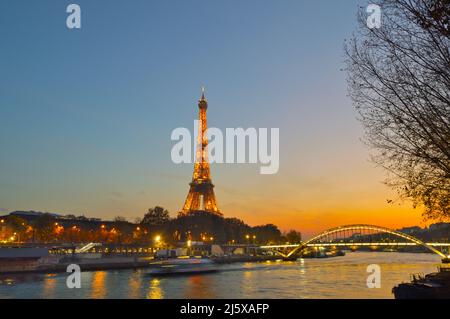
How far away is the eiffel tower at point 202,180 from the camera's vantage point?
103m

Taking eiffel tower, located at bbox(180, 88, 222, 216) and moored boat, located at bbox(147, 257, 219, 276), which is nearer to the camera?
moored boat, located at bbox(147, 257, 219, 276)

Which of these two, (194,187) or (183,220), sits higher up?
(194,187)

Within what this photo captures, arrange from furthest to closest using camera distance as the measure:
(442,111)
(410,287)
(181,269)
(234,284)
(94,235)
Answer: (94,235), (181,269), (234,284), (410,287), (442,111)

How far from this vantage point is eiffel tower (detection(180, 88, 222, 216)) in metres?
103

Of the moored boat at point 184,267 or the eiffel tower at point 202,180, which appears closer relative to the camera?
the moored boat at point 184,267

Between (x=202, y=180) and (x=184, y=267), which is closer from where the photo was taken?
(x=184, y=267)

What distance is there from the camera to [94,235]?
8925 cm

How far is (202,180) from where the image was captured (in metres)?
103

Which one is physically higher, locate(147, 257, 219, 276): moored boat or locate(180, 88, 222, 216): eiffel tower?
locate(180, 88, 222, 216): eiffel tower

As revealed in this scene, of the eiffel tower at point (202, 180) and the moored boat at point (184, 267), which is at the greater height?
the eiffel tower at point (202, 180)
